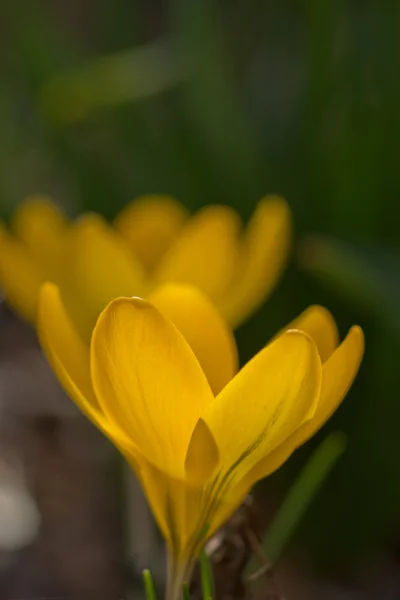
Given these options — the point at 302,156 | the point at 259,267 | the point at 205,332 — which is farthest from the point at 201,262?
the point at 302,156

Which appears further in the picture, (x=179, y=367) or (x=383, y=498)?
(x=383, y=498)

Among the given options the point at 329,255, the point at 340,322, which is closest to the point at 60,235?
the point at 329,255

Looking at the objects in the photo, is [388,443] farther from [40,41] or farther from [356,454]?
[40,41]

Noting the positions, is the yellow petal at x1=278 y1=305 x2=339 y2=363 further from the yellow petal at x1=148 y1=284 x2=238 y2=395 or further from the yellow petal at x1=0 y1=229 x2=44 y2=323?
the yellow petal at x1=0 y1=229 x2=44 y2=323

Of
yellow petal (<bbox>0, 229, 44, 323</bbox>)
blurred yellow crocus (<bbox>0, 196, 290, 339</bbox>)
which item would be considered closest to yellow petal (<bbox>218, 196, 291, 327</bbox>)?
blurred yellow crocus (<bbox>0, 196, 290, 339</bbox>)

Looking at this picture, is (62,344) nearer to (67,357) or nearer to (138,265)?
(67,357)

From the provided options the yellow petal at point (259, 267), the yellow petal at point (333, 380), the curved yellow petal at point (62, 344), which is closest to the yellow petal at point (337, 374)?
the yellow petal at point (333, 380)
